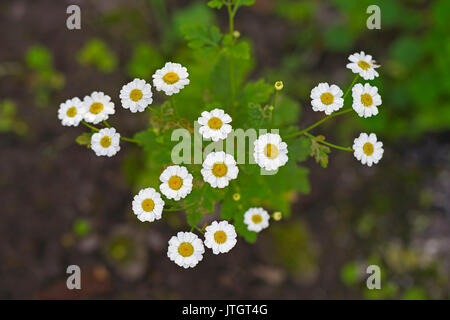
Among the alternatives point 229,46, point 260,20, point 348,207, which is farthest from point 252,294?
point 260,20

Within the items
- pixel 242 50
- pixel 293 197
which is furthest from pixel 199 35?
pixel 293 197

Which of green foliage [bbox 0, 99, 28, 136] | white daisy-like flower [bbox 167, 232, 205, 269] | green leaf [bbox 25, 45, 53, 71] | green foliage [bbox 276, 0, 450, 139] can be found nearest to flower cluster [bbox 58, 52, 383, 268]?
white daisy-like flower [bbox 167, 232, 205, 269]

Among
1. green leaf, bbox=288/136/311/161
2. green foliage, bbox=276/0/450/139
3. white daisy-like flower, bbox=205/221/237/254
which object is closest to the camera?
white daisy-like flower, bbox=205/221/237/254

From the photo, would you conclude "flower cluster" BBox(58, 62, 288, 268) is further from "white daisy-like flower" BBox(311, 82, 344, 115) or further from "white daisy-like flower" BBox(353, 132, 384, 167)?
"white daisy-like flower" BBox(353, 132, 384, 167)

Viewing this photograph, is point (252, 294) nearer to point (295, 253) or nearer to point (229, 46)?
point (295, 253)

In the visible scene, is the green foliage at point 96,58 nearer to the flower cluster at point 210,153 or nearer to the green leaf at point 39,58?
the green leaf at point 39,58
